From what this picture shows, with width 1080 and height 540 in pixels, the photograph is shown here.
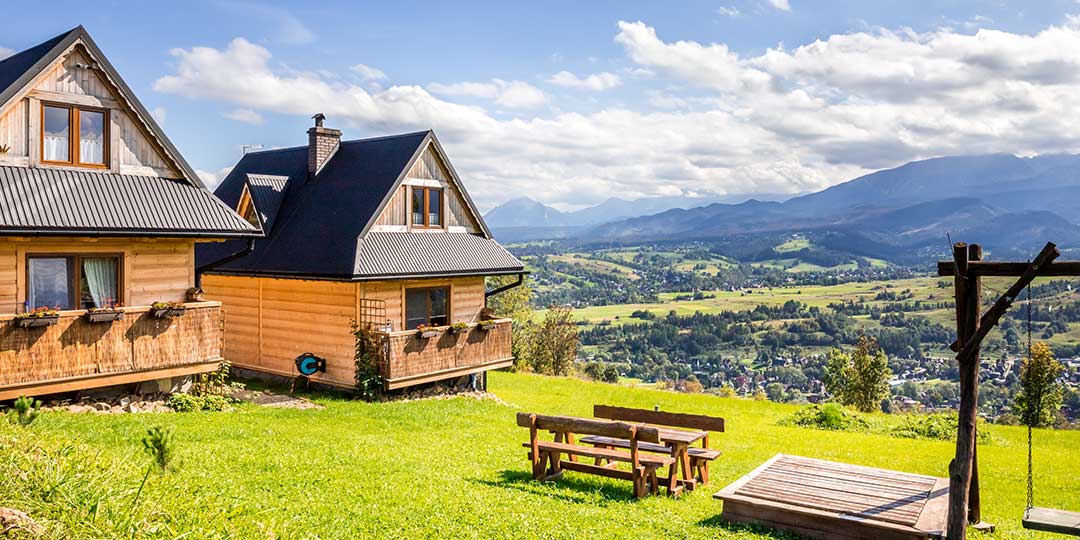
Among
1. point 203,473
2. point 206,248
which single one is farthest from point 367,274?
point 203,473

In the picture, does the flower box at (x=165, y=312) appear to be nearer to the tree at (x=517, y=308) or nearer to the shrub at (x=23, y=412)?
the shrub at (x=23, y=412)

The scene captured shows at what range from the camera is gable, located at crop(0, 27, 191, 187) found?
15.1 m

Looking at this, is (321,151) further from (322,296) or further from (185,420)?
(185,420)

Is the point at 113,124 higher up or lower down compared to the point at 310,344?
higher up

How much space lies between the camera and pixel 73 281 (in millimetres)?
15680

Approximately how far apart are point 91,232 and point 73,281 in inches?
59.3

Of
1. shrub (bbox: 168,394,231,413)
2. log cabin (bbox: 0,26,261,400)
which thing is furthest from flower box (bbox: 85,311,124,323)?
shrub (bbox: 168,394,231,413)

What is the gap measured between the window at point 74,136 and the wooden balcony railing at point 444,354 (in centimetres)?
797

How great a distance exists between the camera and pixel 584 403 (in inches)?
1041

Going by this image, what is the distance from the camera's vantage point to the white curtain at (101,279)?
15859 mm

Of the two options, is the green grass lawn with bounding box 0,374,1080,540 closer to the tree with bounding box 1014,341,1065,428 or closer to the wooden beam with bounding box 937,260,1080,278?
the wooden beam with bounding box 937,260,1080,278

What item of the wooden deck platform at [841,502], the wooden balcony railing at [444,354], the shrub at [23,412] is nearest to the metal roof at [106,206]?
the wooden balcony railing at [444,354]

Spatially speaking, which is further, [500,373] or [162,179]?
→ [500,373]

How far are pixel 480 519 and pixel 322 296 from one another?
1359 cm
